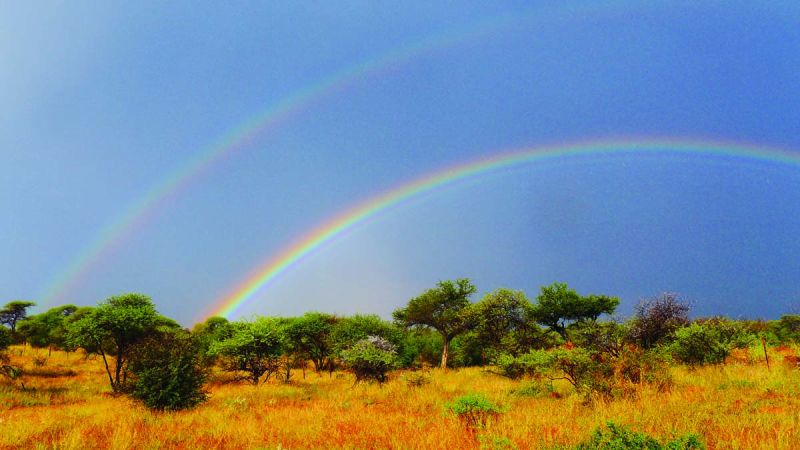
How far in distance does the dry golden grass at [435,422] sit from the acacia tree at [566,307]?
23454 mm

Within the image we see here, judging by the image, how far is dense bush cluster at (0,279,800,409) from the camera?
565 inches

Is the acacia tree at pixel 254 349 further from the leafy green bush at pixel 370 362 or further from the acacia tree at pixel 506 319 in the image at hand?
the acacia tree at pixel 506 319

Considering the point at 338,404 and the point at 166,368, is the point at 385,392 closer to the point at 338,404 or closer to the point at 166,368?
the point at 338,404

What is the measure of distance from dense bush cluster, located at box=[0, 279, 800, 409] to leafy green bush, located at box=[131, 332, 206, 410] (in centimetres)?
4

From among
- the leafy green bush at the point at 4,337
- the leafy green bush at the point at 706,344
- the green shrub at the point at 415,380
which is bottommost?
the green shrub at the point at 415,380

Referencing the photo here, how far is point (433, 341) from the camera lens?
50.7m

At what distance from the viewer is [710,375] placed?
15156mm

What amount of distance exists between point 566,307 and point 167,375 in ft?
113

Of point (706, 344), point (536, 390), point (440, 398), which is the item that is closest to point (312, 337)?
point (440, 398)

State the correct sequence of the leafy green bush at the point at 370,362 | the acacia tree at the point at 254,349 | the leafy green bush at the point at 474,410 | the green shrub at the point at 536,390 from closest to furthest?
the leafy green bush at the point at 474,410
the green shrub at the point at 536,390
the leafy green bush at the point at 370,362
the acacia tree at the point at 254,349

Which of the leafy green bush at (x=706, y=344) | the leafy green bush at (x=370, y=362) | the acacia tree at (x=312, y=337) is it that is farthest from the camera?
the acacia tree at (x=312, y=337)

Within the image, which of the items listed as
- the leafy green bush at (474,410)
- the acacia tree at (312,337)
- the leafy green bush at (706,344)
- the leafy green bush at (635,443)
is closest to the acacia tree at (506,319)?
the leafy green bush at (706,344)

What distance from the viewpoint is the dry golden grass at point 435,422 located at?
311 inches

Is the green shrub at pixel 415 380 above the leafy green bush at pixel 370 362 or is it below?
below
